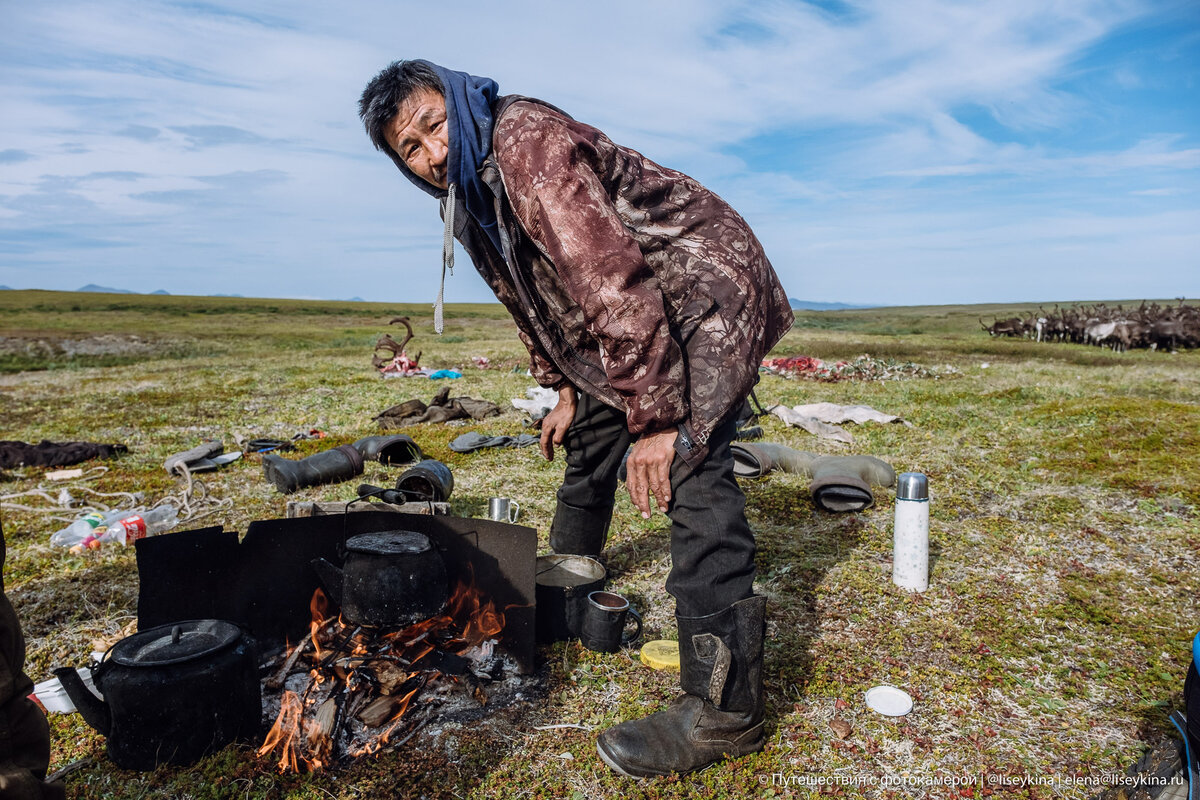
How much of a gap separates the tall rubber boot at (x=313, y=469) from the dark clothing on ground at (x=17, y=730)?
464 centimetres

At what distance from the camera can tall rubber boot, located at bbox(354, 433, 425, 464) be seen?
7.20 meters

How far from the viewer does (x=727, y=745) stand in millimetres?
2566

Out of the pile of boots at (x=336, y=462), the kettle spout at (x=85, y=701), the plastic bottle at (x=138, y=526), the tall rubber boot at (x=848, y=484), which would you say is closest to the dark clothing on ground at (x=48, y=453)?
the pile of boots at (x=336, y=462)

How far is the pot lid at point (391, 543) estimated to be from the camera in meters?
2.90

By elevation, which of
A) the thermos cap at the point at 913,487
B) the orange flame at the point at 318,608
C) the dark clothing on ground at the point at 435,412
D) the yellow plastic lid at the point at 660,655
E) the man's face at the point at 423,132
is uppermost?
the man's face at the point at 423,132

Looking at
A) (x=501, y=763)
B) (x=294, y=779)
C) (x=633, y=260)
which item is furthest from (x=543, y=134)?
(x=294, y=779)

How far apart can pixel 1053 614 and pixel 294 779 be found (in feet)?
12.0

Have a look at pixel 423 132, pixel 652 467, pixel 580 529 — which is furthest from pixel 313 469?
pixel 652 467

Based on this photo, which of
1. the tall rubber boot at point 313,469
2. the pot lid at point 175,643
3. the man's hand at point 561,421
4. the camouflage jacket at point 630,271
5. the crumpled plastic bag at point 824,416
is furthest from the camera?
the crumpled plastic bag at point 824,416

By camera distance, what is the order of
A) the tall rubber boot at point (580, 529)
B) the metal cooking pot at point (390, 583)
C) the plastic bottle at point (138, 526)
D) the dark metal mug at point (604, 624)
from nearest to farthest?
the metal cooking pot at point (390, 583) < the dark metal mug at point (604, 624) < the tall rubber boot at point (580, 529) < the plastic bottle at point (138, 526)

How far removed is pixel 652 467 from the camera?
254 cm

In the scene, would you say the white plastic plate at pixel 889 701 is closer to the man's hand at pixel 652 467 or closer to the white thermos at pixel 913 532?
the white thermos at pixel 913 532

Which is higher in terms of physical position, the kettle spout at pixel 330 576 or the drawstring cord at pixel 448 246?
the drawstring cord at pixel 448 246

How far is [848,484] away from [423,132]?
159 inches
